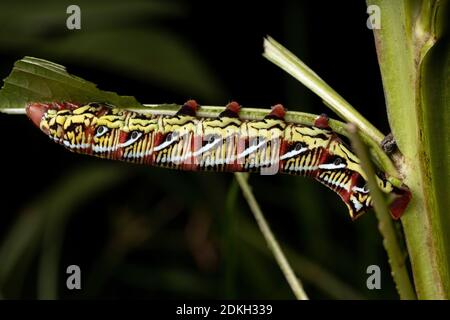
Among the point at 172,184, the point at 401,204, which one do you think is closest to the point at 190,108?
the point at 401,204

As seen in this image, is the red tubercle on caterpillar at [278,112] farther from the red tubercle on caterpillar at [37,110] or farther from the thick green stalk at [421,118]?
the red tubercle on caterpillar at [37,110]

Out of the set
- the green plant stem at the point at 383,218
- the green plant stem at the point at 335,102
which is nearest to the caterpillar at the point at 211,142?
the green plant stem at the point at 335,102

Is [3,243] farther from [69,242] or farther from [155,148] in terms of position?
[155,148]

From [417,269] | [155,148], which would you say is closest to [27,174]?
[155,148]

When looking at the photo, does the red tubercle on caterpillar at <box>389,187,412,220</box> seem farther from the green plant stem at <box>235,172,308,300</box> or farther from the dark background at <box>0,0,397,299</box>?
the dark background at <box>0,0,397,299</box>

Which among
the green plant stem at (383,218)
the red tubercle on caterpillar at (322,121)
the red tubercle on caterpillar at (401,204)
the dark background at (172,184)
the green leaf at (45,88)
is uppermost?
the dark background at (172,184)

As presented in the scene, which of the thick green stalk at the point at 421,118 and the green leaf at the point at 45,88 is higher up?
the green leaf at the point at 45,88

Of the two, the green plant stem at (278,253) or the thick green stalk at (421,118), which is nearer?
the thick green stalk at (421,118)
